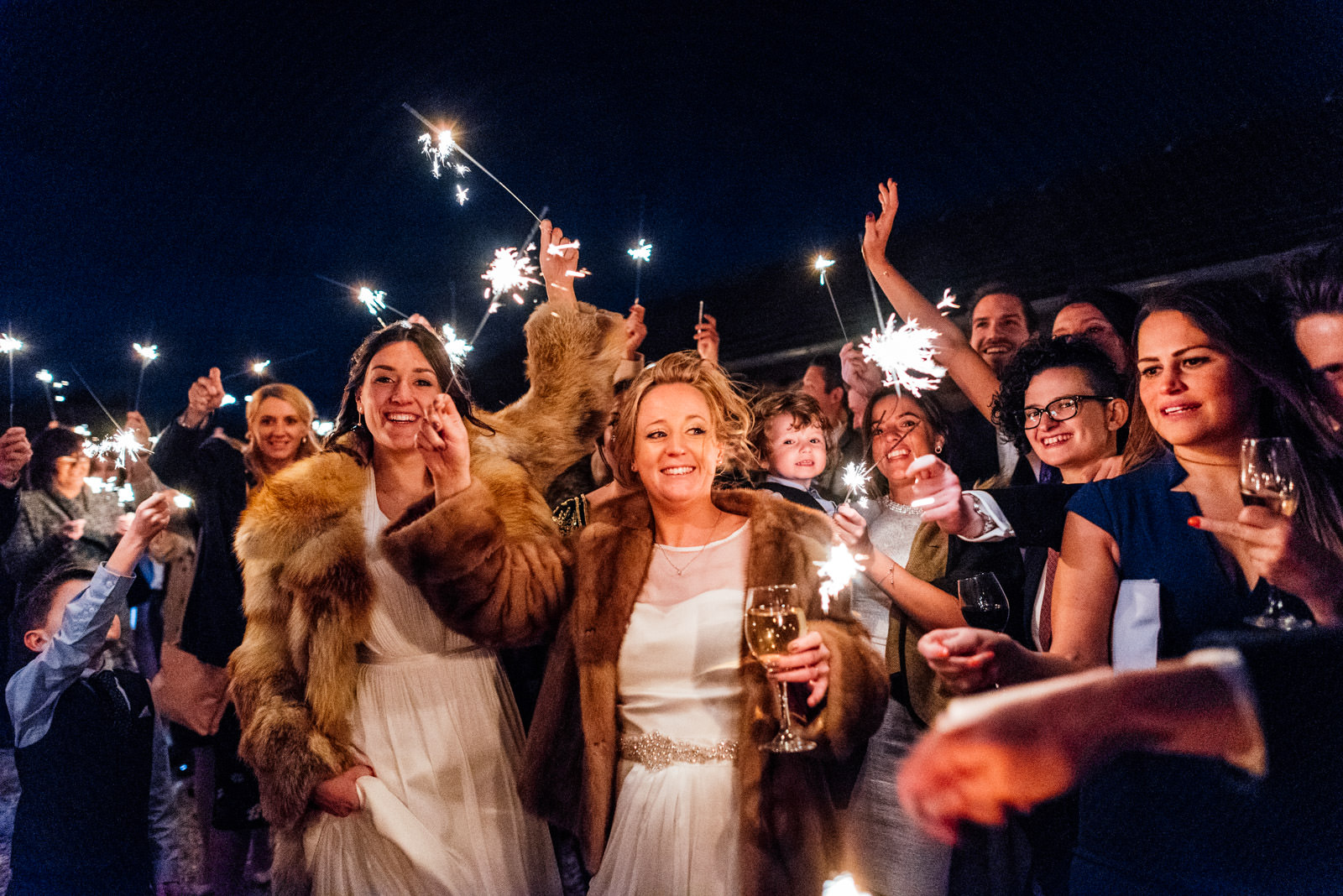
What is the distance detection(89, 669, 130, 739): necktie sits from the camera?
3.41 meters

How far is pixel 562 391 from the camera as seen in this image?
3.32 m

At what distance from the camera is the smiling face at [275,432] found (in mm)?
4168

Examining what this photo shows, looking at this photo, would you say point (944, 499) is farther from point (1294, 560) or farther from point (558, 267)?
point (558, 267)

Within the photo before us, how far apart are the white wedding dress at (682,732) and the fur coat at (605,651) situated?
0.05m

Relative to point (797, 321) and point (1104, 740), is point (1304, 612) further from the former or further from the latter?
point (797, 321)

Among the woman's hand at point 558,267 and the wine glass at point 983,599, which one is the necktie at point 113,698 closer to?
the woman's hand at point 558,267

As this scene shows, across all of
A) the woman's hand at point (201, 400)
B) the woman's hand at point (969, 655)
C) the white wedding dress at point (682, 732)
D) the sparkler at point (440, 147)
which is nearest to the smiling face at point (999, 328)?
the white wedding dress at point (682, 732)

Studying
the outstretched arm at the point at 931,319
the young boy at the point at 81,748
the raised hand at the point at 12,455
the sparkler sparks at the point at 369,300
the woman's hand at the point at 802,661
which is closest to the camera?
the woman's hand at the point at 802,661

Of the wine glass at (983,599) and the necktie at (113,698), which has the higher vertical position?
the wine glass at (983,599)

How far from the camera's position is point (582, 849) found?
226 centimetres

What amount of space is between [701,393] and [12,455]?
4738 millimetres

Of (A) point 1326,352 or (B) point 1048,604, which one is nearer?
(A) point 1326,352

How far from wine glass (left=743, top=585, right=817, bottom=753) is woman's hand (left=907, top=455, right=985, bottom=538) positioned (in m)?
0.62

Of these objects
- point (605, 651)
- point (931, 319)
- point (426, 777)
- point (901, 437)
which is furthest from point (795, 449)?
point (426, 777)
